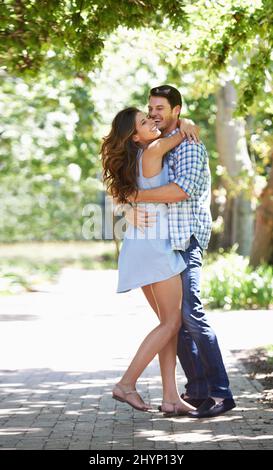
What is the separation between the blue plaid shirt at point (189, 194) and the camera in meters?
6.71

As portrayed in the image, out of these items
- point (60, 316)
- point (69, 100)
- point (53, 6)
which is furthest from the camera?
point (69, 100)

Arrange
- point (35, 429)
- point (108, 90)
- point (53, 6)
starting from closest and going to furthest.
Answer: point (35, 429)
point (53, 6)
point (108, 90)

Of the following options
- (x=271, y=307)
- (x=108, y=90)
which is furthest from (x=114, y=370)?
(x=108, y=90)

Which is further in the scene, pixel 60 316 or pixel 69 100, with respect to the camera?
pixel 69 100

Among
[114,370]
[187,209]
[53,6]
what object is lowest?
[114,370]

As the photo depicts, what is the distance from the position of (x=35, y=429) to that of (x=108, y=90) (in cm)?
1510

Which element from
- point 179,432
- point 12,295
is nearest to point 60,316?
point 12,295

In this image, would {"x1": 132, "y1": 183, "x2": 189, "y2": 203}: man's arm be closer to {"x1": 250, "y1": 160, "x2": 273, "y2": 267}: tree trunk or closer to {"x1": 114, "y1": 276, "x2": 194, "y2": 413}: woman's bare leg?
{"x1": 114, "y1": 276, "x2": 194, "y2": 413}: woman's bare leg

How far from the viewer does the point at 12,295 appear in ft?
62.4

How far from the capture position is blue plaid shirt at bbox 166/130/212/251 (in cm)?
671

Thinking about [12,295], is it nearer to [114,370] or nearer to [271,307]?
[271,307]

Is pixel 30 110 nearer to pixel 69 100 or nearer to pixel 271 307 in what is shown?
pixel 69 100

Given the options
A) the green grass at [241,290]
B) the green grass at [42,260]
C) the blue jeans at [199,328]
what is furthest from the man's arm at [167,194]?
the green grass at [42,260]

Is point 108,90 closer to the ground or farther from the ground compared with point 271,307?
farther from the ground
